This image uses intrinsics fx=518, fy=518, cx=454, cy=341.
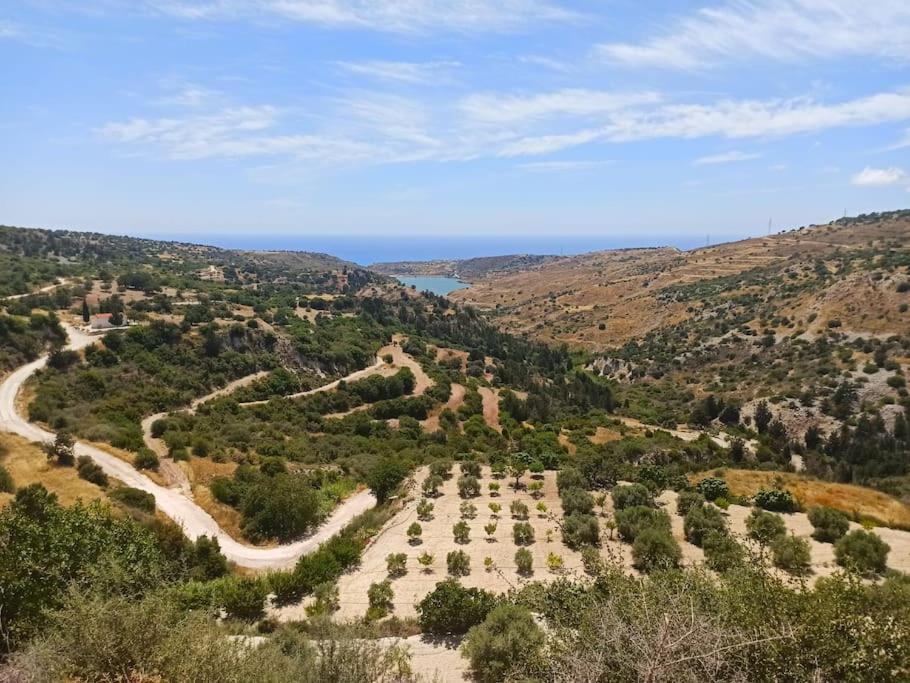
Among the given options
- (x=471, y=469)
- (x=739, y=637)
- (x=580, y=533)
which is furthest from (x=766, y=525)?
(x=471, y=469)

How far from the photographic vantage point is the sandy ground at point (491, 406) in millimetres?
62250

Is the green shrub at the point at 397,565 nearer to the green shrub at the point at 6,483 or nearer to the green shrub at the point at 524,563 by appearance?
the green shrub at the point at 524,563

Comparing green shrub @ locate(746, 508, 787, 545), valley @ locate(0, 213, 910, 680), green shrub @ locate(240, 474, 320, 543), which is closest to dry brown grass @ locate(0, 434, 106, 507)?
valley @ locate(0, 213, 910, 680)

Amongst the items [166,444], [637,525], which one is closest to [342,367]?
[166,444]

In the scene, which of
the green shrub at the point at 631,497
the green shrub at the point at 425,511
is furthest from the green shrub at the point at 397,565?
the green shrub at the point at 631,497

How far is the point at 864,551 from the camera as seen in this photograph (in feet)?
64.4

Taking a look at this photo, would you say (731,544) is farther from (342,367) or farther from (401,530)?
(342,367)

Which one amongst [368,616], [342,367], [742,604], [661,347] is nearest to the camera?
[742,604]

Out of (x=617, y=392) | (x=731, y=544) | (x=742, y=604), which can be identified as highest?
(x=742, y=604)

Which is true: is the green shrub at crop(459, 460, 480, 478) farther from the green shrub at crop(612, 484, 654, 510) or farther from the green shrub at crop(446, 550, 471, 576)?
the green shrub at crop(446, 550, 471, 576)

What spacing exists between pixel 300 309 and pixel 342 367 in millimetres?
31652

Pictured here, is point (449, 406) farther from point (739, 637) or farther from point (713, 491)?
point (739, 637)

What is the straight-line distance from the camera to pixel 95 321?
6738 cm

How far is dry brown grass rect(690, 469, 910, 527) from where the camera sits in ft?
89.7
